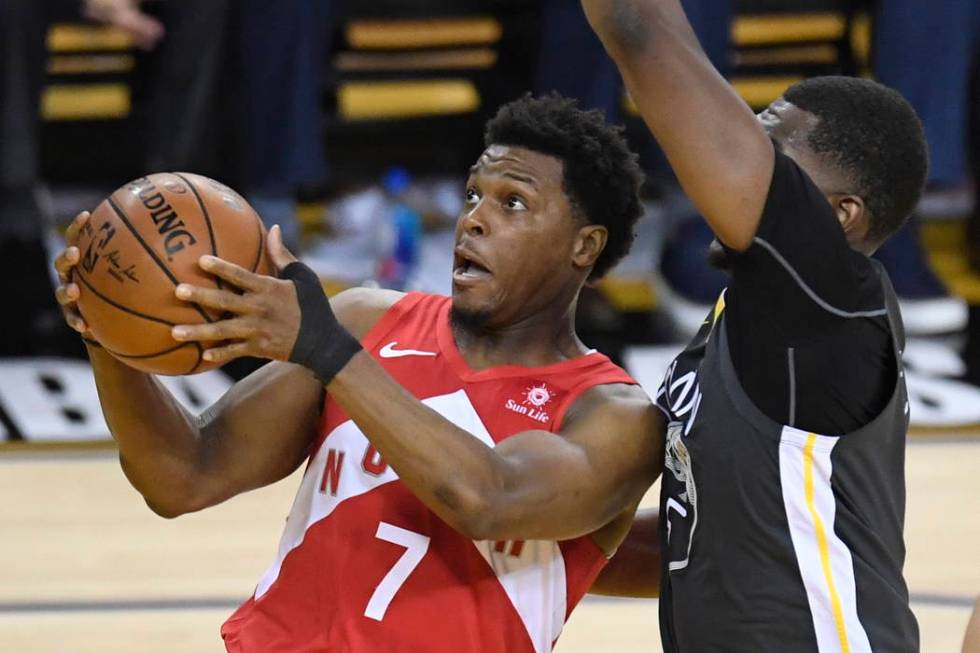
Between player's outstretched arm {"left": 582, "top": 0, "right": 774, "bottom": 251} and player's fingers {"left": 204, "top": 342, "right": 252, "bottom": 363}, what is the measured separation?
0.73 meters

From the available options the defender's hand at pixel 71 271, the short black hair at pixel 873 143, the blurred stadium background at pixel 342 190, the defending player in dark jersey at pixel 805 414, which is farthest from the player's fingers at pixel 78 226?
the blurred stadium background at pixel 342 190

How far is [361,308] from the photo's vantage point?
3.30 m

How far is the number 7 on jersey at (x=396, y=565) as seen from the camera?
3.03 metres

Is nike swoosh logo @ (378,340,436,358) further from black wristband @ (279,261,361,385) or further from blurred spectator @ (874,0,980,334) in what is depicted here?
blurred spectator @ (874,0,980,334)

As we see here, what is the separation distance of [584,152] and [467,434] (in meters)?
0.72

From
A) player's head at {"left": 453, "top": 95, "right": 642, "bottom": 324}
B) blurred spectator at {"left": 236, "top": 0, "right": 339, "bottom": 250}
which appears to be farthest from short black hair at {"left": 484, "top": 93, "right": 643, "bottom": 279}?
blurred spectator at {"left": 236, "top": 0, "right": 339, "bottom": 250}

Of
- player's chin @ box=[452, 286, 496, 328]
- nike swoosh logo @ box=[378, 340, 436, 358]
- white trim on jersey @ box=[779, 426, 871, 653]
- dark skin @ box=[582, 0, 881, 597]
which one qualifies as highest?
dark skin @ box=[582, 0, 881, 597]

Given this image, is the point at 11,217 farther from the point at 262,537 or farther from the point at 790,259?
the point at 790,259

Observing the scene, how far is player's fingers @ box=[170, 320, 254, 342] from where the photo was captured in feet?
8.50

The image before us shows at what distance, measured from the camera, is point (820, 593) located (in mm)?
2820

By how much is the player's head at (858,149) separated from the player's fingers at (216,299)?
0.97 metres

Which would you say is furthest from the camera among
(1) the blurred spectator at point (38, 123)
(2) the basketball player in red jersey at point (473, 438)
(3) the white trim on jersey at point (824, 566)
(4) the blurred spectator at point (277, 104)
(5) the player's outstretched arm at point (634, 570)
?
(4) the blurred spectator at point (277, 104)

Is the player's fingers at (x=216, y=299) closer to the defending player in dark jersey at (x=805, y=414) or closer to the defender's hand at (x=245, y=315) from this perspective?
the defender's hand at (x=245, y=315)

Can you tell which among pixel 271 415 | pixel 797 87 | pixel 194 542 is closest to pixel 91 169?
pixel 194 542
